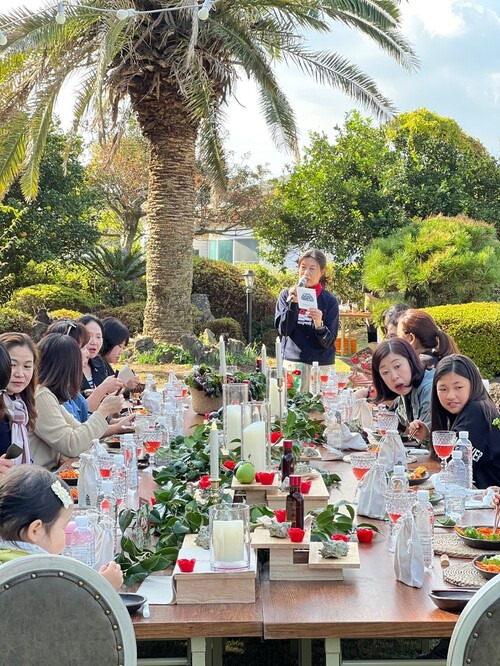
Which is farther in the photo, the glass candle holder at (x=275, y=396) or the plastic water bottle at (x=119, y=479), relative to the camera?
the glass candle holder at (x=275, y=396)

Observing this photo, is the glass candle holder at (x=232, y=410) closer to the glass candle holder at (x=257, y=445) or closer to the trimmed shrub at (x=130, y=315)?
the glass candle holder at (x=257, y=445)

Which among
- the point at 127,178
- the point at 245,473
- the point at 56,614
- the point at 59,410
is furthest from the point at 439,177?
the point at 56,614

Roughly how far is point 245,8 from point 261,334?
709 cm

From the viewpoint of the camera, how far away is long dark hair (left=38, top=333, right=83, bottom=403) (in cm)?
471

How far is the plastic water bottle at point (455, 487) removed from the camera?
130 inches

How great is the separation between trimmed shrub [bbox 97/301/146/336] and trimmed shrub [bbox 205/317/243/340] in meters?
1.24

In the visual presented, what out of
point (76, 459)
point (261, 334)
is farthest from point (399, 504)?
point (261, 334)

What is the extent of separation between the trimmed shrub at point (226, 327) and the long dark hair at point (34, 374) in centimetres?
1143

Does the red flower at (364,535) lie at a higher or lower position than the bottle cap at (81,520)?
lower

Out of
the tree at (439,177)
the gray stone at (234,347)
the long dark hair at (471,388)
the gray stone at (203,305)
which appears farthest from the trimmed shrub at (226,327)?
the long dark hair at (471,388)

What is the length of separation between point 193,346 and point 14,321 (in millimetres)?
3359

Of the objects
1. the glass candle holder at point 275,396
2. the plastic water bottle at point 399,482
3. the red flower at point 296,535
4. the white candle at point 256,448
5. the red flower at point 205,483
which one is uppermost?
the glass candle holder at point 275,396

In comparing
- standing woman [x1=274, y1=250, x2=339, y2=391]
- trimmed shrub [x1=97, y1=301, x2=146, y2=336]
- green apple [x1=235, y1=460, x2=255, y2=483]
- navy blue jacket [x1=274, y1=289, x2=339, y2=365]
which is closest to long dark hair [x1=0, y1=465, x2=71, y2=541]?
green apple [x1=235, y1=460, x2=255, y2=483]

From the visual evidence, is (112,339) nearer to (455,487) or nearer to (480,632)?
(455,487)
